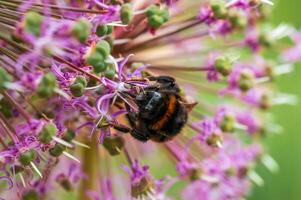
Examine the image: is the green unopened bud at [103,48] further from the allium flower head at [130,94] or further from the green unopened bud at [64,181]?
the green unopened bud at [64,181]

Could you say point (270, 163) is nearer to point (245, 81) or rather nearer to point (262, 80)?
point (262, 80)

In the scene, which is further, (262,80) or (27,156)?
(262,80)

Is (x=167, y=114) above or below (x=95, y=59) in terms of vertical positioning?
below

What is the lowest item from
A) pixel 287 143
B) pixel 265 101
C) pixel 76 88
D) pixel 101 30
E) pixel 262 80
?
pixel 287 143

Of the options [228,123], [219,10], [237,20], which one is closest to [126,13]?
[219,10]

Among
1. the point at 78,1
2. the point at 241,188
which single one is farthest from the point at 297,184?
the point at 78,1

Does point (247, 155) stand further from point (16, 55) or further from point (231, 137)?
point (16, 55)
